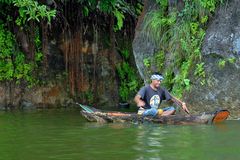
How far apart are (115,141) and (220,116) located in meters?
4.06

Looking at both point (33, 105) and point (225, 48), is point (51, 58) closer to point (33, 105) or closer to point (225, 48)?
point (33, 105)

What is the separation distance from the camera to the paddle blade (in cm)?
1361

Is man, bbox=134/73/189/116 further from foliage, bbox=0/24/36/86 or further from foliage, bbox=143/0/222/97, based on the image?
foliage, bbox=0/24/36/86

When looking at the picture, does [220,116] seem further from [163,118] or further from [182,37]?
[182,37]

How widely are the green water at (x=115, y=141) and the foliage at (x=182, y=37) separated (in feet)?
8.10

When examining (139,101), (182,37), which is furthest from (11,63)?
(139,101)

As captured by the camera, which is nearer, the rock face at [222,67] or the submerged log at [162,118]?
the submerged log at [162,118]

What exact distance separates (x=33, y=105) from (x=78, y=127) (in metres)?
7.72

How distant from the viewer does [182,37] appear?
16.5 meters

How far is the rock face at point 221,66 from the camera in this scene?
15566 mm

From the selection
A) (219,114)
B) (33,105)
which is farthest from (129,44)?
(219,114)

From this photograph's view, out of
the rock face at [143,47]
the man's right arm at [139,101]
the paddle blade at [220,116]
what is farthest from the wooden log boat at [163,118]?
the rock face at [143,47]

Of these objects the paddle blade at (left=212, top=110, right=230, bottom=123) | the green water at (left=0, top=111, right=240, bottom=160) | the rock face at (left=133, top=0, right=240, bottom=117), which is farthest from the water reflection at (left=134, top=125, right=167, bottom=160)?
the rock face at (left=133, top=0, right=240, bottom=117)

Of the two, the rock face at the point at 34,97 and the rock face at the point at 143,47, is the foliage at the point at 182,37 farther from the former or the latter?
the rock face at the point at 34,97
